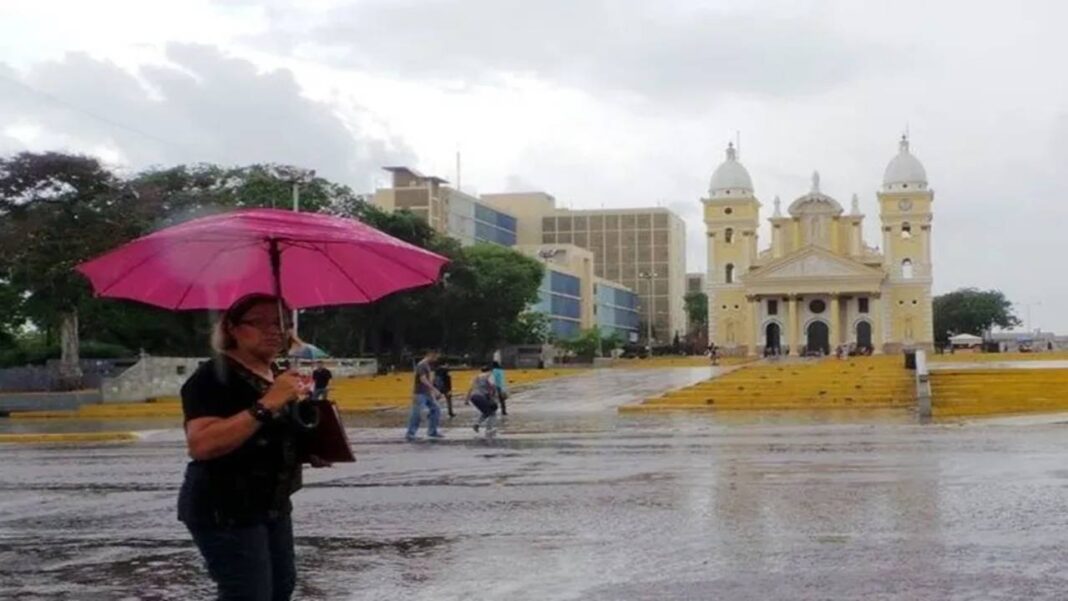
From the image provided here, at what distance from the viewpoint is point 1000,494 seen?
12.6 meters

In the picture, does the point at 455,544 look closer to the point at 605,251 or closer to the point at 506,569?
the point at 506,569

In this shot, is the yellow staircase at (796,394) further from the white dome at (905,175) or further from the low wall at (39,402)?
the white dome at (905,175)

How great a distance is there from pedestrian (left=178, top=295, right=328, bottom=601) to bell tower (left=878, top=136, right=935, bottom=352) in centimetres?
10374

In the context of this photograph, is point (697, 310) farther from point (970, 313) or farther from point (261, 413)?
point (261, 413)

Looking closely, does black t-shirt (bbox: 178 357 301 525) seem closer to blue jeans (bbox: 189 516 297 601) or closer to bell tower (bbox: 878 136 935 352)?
blue jeans (bbox: 189 516 297 601)

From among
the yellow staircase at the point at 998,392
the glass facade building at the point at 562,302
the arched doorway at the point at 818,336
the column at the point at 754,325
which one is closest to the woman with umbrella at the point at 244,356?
the yellow staircase at the point at 998,392

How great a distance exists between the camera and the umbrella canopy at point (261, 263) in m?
5.47

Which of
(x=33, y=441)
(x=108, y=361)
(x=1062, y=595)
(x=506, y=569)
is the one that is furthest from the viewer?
(x=108, y=361)

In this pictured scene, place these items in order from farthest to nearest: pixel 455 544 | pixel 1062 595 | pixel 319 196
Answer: pixel 319 196
pixel 455 544
pixel 1062 595

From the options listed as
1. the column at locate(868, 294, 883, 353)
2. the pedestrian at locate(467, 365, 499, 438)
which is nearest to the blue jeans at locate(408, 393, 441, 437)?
the pedestrian at locate(467, 365, 499, 438)

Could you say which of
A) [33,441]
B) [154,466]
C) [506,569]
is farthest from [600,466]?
[33,441]

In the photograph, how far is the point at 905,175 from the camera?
109 metres

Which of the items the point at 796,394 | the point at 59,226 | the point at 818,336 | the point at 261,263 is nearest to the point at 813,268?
the point at 818,336

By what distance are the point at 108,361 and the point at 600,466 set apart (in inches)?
1284
